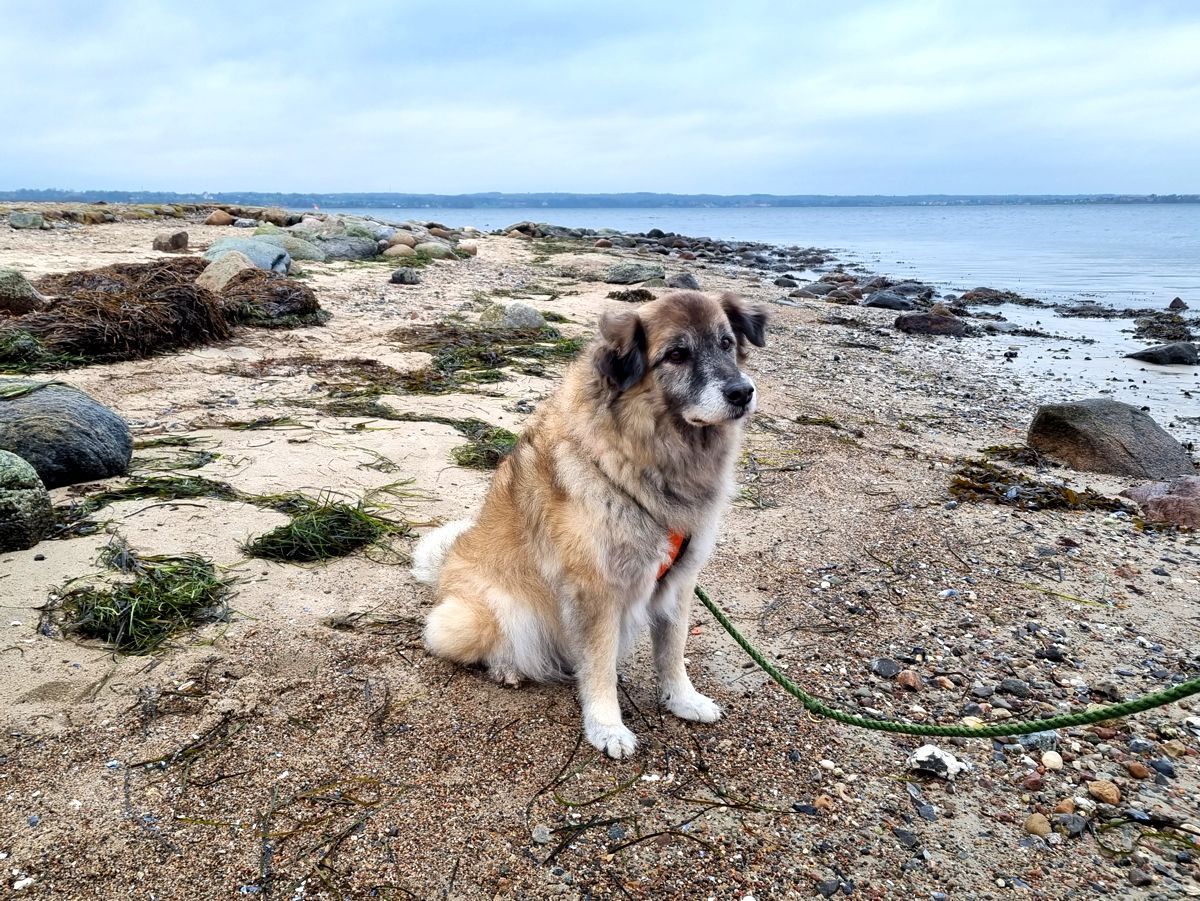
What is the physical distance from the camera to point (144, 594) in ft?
13.2

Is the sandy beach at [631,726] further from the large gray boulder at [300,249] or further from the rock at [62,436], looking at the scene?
the large gray boulder at [300,249]

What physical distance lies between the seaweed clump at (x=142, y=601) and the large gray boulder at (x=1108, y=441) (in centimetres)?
794

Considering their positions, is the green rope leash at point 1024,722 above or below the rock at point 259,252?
below

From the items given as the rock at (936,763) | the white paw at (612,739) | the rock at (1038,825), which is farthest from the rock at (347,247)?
the rock at (1038,825)

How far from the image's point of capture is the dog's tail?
4.64m

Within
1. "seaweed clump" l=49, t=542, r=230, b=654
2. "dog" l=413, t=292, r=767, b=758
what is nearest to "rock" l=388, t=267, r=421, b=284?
"seaweed clump" l=49, t=542, r=230, b=654

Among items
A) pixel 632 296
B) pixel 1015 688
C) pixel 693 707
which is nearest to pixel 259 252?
pixel 632 296

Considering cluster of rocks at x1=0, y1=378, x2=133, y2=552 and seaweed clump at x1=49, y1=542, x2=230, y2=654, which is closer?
seaweed clump at x1=49, y1=542, x2=230, y2=654

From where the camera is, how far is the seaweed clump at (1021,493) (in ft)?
20.7

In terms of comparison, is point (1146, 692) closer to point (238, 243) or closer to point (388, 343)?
point (388, 343)

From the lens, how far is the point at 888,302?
21.5m

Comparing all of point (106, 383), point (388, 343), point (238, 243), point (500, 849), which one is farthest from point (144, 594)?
point (238, 243)

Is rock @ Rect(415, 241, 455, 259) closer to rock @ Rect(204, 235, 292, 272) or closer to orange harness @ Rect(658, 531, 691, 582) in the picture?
rock @ Rect(204, 235, 292, 272)

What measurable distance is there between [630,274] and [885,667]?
759 inches
